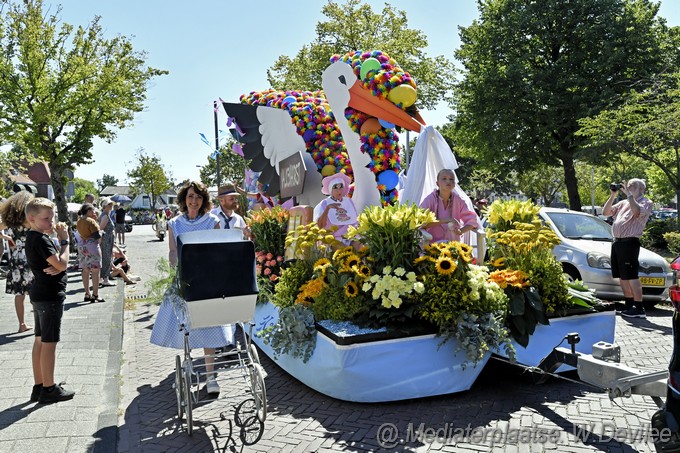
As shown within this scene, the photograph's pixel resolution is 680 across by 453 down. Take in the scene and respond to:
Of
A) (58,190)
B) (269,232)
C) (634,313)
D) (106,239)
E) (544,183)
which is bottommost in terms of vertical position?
(634,313)

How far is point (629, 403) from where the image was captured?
4402 mm

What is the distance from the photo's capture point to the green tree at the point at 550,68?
20.9 metres

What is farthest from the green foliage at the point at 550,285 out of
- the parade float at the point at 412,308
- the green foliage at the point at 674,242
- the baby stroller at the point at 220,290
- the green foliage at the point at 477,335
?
the green foliage at the point at 674,242

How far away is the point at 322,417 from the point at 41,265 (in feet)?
9.13

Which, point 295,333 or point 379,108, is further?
point 379,108

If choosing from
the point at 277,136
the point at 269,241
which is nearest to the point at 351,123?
the point at 269,241

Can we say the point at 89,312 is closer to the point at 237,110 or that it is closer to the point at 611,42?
the point at 237,110

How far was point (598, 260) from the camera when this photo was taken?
8.38m

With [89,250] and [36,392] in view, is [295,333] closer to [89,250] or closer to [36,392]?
[36,392]

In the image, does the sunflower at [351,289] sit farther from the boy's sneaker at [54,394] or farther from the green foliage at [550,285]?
the boy's sneaker at [54,394]

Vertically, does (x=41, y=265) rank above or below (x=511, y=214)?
below

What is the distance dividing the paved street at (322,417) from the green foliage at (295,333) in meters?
0.45

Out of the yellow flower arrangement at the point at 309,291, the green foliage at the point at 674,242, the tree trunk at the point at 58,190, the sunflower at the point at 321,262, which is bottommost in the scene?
the green foliage at the point at 674,242

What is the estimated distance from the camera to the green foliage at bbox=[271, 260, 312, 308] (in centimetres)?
538
